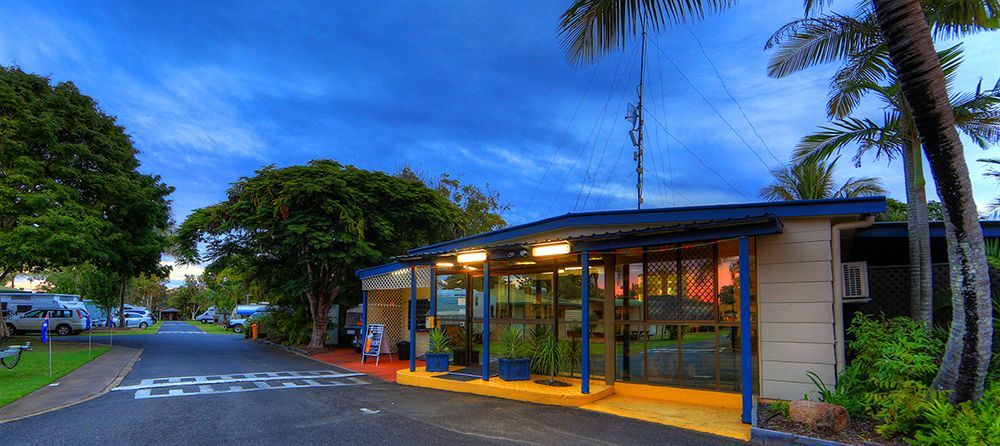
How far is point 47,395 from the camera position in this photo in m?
9.75

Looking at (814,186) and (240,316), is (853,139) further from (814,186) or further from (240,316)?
(240,316)

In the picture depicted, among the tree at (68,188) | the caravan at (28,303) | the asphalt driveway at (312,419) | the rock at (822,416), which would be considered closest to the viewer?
the rock at (822,416)

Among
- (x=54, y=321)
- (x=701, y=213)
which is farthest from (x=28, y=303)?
(x=701, y=213)

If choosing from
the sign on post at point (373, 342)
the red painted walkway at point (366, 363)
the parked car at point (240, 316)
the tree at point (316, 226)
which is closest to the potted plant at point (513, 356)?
the red painted walkway at point (366, 363)

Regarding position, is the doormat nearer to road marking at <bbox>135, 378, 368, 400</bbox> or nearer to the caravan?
road marking at <bbox>135, 378, 368, 400</bbox>

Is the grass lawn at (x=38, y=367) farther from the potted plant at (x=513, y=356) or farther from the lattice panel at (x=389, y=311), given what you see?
the potted plant at (x=513, y=356)

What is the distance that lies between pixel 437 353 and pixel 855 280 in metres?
7.87

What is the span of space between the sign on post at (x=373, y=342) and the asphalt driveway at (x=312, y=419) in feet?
12.1

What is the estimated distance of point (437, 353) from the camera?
1153 cm

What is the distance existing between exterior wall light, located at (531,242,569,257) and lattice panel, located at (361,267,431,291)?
5.04 meters

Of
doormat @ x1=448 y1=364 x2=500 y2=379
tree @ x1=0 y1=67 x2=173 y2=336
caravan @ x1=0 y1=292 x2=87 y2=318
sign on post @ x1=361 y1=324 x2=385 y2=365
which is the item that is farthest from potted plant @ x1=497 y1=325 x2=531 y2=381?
caravan @ x1=0 y1=292 x2=87 y2=318

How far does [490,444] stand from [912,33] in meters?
5.84

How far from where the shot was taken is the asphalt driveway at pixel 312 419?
644 centimetres

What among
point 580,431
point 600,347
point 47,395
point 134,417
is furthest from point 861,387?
point 47,395
